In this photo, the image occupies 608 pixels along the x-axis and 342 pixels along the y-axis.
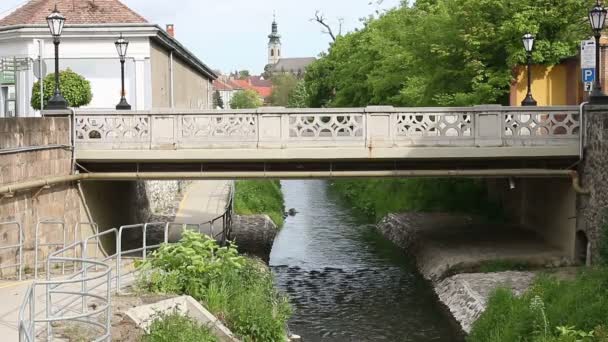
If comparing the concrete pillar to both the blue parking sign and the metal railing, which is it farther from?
the metal railing

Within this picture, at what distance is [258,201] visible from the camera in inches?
1417

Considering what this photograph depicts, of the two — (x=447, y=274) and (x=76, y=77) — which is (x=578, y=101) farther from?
(x=76, y=77)

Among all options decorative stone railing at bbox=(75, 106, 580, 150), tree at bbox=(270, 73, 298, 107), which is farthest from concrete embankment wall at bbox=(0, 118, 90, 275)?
tree at bbox=(270, 73, 298, 107)

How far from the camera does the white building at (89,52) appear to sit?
98.3ft

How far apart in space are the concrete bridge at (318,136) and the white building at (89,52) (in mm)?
10335

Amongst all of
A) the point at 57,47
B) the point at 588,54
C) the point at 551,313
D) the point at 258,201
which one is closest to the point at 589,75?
the point at 588,54

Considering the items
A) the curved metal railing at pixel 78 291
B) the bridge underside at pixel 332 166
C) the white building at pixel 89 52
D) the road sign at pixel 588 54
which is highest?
the white building at pixel 89 52

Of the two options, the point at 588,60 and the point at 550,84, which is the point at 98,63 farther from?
the point at 588,60

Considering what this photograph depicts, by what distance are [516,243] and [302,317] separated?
24.3 feet

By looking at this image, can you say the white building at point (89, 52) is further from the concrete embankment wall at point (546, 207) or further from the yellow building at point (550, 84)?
the concrete embankment wall at point (546, 207)

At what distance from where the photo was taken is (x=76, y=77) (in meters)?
26.8

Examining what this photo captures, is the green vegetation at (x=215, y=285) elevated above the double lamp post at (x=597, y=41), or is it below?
below

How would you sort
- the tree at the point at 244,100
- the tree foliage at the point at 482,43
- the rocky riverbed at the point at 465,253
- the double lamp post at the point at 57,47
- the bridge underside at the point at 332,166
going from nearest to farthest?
1. the rocky riverbed at the point at 465,253
2. the double lamp post at the point at 57,47
3. the bridge underside at the point at 332,166
4. the tree foliage at the point at 482,43
5. the tree at the point at 244,100

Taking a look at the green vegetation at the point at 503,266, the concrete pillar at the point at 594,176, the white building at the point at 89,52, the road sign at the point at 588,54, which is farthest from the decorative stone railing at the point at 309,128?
the white building at the point at 89,52
